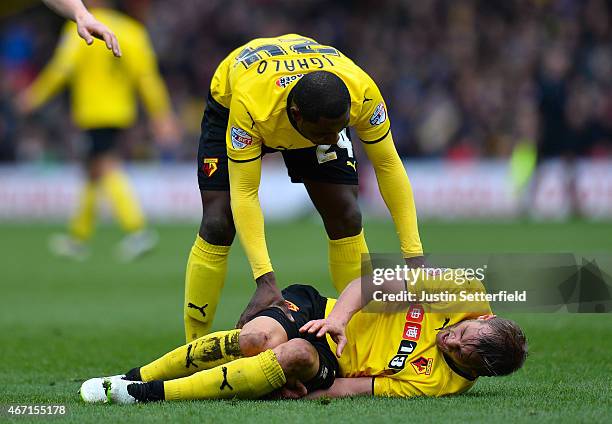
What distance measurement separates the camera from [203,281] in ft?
21.1

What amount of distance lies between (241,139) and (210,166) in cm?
69

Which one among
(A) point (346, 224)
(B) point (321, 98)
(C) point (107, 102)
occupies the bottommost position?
(A) point (346, 224)

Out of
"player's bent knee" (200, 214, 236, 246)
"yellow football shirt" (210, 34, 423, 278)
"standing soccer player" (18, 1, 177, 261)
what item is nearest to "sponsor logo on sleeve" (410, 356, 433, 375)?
"yellow football shirt" (210, 34, 423, 278)

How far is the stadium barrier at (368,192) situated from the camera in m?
18.9

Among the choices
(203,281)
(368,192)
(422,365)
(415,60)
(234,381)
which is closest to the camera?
(234,381)

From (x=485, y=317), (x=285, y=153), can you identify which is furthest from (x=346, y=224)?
(x=485, y=317)

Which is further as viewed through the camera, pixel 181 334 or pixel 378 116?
pixel 181 334

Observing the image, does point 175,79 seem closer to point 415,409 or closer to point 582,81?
point 582,81

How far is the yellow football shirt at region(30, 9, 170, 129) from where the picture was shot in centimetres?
1255

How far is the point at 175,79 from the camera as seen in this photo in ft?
78.0

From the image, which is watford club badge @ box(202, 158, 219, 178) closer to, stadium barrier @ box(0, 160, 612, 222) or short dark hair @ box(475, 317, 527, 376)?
short dark hair @ box(475, 317, 527, 376)

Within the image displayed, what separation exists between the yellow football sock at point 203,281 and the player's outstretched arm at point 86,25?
1.36m

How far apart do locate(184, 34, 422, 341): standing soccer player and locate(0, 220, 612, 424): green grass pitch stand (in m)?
0.75

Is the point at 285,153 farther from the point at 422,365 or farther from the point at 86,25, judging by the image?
the point at 422,365
